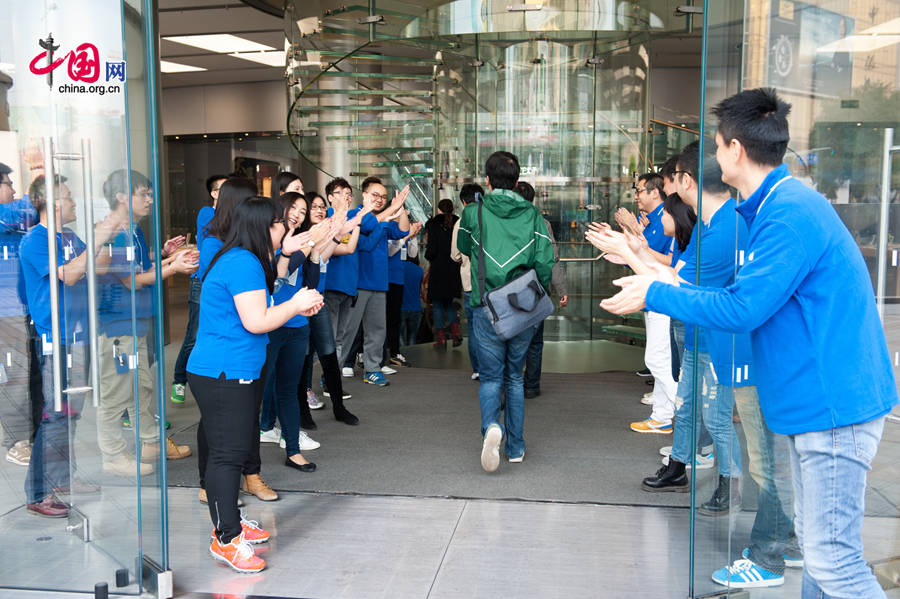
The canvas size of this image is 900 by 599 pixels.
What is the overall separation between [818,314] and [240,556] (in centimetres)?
223

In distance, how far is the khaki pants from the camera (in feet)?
9.12

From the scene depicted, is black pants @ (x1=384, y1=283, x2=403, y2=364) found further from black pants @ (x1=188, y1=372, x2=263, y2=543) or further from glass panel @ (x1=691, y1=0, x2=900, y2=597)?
glass panel @ (x1=691, y1=0, x2=900, y2=597)

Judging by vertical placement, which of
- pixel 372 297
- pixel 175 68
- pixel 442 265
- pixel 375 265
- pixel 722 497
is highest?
pixel 175 68

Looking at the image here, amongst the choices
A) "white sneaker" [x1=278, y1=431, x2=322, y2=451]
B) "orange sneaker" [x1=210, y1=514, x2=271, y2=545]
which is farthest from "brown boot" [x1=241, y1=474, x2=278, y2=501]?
"white sneaker" [x1=278, y1=431, x2=322, y2=451]

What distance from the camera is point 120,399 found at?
289 centimetres

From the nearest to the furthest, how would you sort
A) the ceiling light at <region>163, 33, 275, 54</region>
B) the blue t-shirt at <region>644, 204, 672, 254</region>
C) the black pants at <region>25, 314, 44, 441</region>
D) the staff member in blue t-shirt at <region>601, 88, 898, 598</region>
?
the staff member in blue t-shirt at <region>601, 88, 898, 598</region>
the black pants at <region>25, 314, 44, 441</region>
the blue t-shirt at <region>644, 204, 672, 254</region>
the ceiling light at <region>163, 33, 275, 54</region>

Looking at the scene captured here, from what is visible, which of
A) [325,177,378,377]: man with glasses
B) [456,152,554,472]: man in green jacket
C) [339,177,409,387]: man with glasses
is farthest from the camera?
[339,177,409,387]: man with glasses

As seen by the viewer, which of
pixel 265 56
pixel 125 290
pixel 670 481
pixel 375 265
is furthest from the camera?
pixel 265 56

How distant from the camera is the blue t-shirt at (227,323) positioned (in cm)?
295

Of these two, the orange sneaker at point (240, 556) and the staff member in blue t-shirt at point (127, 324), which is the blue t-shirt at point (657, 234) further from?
the staff member in blue t-shirt at point (127, 324)

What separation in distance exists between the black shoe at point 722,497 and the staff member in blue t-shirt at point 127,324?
1.85m

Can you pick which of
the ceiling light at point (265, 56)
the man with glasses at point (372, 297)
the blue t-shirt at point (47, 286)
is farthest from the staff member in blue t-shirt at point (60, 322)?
the ceiling light at point (265, 56)

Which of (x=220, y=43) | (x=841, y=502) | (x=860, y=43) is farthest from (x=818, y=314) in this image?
(x=220, y=43)

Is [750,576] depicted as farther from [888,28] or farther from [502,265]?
[502,265]
